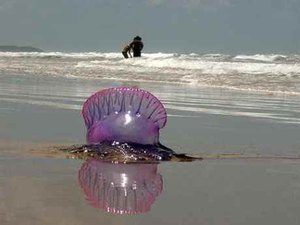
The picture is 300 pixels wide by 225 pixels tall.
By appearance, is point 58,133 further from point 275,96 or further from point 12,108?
point 275,96

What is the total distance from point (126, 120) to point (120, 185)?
1.27m

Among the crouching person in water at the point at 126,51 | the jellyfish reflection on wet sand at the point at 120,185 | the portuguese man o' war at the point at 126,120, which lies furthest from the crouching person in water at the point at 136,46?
the jellyfish reflection on wet sand at the point at 120,185

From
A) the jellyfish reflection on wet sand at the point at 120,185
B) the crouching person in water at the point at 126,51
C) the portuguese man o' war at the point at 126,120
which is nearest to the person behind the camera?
the jellyfish reflection on wet sand at the point at 120,185

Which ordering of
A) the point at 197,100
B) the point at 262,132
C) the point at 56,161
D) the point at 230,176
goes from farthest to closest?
the point at 197,100
the point at 262,132
the point at 56,161
the point at 230,176

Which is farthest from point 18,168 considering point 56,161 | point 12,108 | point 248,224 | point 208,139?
point 12,108

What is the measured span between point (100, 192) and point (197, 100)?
6806mm

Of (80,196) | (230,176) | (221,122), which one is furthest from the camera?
(221,122)

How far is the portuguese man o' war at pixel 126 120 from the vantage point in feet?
16.2

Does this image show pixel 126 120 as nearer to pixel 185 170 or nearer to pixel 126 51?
pixel 185 170

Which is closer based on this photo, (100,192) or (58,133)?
(100,192)

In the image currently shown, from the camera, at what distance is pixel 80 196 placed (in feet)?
11.3

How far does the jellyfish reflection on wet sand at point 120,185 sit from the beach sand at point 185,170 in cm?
5

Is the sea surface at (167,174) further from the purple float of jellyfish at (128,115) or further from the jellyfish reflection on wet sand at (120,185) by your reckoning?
the purple float of jellyfish at (128,115)

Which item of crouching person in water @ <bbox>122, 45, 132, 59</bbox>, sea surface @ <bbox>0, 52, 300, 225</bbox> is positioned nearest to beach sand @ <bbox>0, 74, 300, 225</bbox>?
sea surface @ <bbox>0, 52, 300, 225</bbox>
